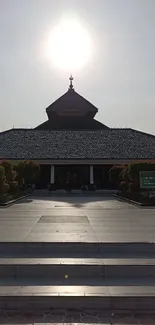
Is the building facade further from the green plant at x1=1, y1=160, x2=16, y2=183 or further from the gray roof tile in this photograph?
the green plant at x1=1, y1=160, x2=16, y2=183

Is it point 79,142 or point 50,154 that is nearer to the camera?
point 50,154

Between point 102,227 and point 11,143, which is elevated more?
point 11,143

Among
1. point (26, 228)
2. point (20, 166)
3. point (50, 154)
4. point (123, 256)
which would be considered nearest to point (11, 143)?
point (50, 154)

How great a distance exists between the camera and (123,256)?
712 centimetres

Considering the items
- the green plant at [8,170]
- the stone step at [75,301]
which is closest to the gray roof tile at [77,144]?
the green plant at [8,170]

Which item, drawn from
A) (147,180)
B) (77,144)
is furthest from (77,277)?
(77,144)

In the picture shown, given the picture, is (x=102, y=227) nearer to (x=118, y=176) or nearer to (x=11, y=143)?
(x=118, y=176)

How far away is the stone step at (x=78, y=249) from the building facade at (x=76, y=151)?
2638 centimetres

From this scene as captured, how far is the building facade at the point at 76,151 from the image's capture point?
3547 centimetres

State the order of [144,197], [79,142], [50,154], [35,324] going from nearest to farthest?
[35,324], [144,197], [50,154], [79,142]

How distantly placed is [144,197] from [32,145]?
2072 cm

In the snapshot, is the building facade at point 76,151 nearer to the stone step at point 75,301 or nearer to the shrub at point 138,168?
the shrub at point 138,168

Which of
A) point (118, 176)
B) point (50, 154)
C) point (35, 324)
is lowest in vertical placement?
point (35, 324)

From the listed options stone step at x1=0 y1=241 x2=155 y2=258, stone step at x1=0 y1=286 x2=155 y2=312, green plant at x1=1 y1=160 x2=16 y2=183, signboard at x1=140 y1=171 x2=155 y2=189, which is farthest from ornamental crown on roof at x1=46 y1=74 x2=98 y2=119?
stone step at x1=0 y1=286 x2=155 y2=312
